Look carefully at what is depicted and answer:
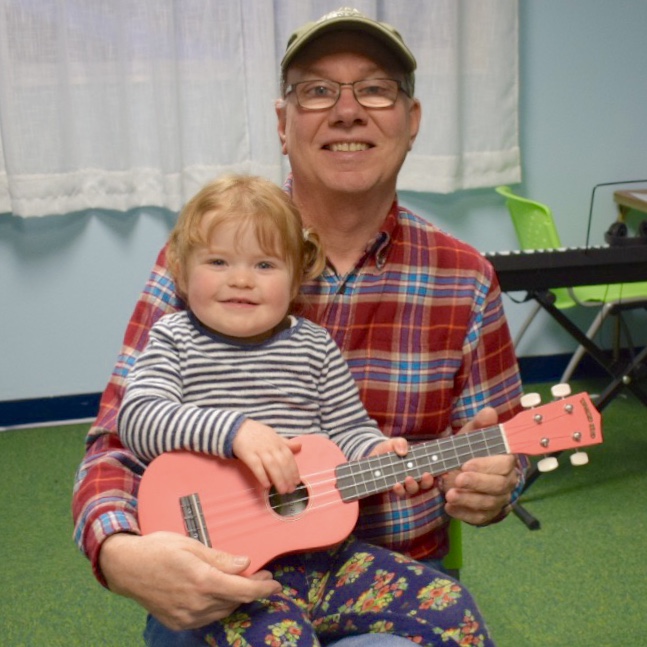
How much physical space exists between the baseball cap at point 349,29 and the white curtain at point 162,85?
1.87 m

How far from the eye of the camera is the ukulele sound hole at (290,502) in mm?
1334

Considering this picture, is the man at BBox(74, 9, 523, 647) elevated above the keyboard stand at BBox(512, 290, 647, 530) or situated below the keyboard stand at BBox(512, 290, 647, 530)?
above

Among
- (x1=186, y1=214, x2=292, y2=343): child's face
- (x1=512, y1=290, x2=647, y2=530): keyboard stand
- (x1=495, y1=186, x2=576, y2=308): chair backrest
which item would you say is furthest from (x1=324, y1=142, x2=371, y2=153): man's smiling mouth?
(x1=495, y1=186, x2=576, y2=308): chair backrest

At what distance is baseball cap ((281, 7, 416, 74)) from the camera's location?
4.77ft

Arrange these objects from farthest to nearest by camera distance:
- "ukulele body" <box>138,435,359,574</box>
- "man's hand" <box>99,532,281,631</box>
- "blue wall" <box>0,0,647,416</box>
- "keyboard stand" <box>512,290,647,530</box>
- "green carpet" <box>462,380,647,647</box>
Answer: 1. "blue wall" <box>0,0,647,416</box>
2. "keyboard stand" <box>512,290,647,530</box>
3. "green carpet" <box>462,380,647,647</box>
4. "ukulele body" <box>138,435,359,574</box>
5. "man's hand" <box>99,532,281,631</box>

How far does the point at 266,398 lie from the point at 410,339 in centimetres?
29

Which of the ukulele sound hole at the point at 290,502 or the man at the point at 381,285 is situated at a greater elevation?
the man at the point at 381,285

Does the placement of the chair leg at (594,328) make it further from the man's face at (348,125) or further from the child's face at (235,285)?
the child's face at (235,285)

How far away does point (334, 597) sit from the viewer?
4.27 feet

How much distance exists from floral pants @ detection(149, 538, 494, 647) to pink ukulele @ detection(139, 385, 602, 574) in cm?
6

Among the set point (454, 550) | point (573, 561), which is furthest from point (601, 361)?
point (454, 550)

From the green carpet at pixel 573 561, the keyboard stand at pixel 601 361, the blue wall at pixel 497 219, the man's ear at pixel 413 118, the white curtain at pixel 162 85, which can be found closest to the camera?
the man's ear at pixel 413 118

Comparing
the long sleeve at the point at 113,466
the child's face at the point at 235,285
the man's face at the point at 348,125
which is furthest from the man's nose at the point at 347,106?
the long sleeve at the point at 113,466

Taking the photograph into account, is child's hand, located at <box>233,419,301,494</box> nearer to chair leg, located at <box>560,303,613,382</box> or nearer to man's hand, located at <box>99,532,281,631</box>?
man's hand, located at <box>99,532,281,631</box>
